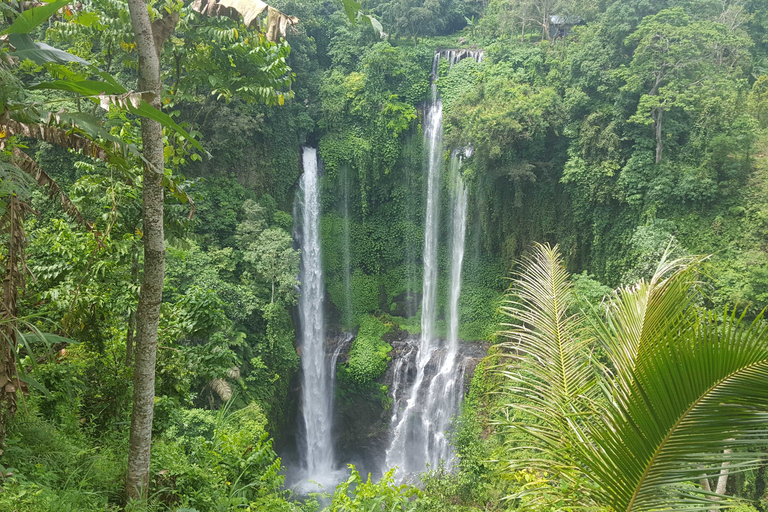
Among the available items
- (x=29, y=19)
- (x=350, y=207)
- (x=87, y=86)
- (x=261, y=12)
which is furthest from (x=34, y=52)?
(x=350, y=207)

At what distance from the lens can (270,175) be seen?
16484 millimetres

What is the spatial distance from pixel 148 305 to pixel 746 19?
19634 millimetres

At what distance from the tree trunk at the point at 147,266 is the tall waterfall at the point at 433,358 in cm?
1171

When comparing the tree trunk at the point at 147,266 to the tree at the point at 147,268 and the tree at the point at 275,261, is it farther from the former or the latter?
the tree at the point at 275,261

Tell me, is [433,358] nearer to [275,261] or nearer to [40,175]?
[275,261]

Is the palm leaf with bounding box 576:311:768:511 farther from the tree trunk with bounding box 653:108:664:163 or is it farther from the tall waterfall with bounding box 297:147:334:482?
the tall waterfall with bounding box 297:147:334:482

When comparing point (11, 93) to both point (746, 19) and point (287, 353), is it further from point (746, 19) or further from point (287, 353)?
point (746, 19)

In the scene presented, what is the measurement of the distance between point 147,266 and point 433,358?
1393 centimetres

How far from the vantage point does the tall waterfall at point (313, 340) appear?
1560 centimetres

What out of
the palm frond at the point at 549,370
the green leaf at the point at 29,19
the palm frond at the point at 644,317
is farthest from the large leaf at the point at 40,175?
the palm frond at the point at 644,317

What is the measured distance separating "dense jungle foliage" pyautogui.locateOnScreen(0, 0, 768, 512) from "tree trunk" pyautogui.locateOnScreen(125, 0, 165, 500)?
0.65 feet

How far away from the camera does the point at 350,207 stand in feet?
59.8

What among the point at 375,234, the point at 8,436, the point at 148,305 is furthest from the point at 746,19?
the point at 8,436

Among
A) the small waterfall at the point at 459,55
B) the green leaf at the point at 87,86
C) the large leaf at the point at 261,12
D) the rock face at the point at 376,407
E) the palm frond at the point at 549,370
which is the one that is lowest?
the rock face at the point at 376,407
